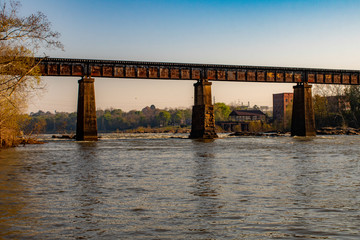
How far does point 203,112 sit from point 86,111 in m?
14.6

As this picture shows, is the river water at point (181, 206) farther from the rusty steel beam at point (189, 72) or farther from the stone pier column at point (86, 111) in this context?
the rusty steel beam at point (189, 72)

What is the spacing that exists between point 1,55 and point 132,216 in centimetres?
2276

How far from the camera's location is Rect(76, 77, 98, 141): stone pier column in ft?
160

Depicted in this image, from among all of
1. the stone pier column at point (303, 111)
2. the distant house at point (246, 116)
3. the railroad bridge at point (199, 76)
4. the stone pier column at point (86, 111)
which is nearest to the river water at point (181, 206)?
the stone pier column at point (86, 111)

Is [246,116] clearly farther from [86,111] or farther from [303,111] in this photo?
[86,111]

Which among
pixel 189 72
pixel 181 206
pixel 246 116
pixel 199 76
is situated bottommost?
pixel 181 206

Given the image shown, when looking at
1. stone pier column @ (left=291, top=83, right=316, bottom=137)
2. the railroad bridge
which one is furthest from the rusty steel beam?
stone pier column @ (left=291, top=83, right=316, bottom=137)

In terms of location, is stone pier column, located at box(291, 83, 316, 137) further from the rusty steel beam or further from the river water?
the river water

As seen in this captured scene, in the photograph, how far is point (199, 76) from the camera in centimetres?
5709

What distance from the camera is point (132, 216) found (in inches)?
342

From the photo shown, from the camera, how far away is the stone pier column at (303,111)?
6184 cm

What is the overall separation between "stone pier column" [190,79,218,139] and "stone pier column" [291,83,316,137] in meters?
13.8

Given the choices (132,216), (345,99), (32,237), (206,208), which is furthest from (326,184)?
(345,99)

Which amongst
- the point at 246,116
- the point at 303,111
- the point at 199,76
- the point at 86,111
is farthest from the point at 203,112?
the point at 246,116
